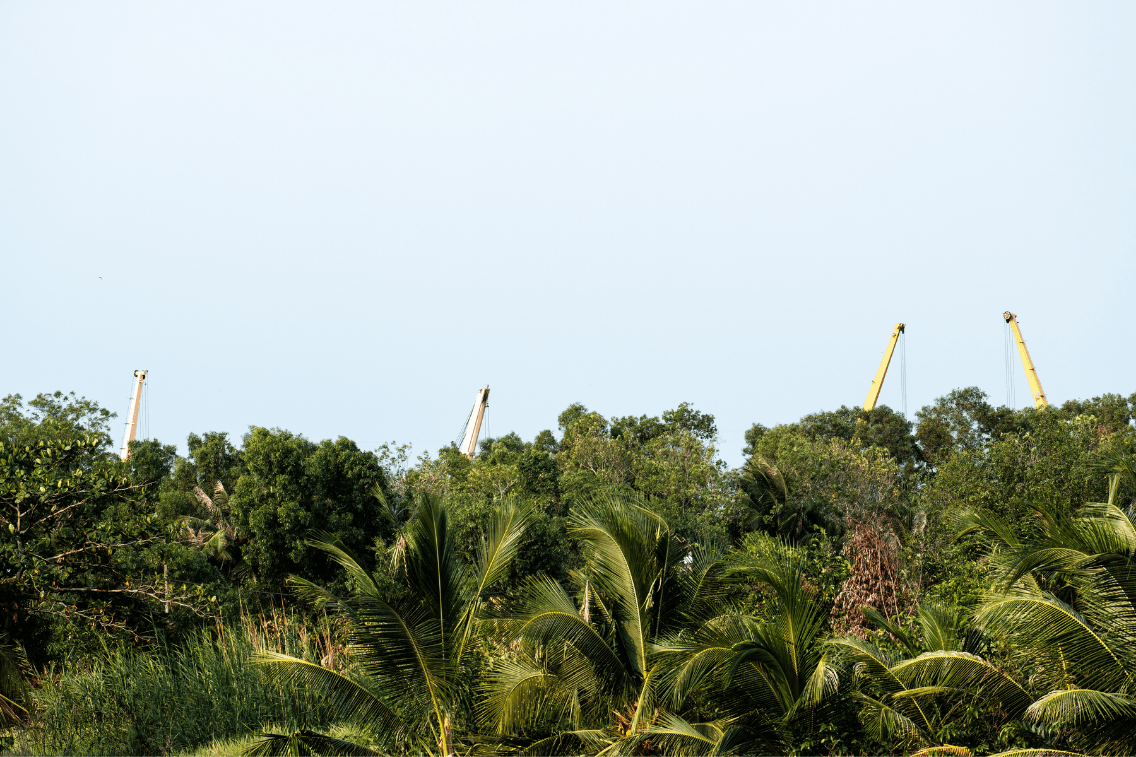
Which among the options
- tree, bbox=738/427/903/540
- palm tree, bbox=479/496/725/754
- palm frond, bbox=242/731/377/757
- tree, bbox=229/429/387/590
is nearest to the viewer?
palm frond, bbox=242/731/377/757

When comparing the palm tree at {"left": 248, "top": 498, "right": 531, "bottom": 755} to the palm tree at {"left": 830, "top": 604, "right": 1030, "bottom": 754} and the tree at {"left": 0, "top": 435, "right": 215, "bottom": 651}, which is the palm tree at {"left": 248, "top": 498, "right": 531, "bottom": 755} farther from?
the palm tree at {"left": 830, "top": 604, "right": 1030, "bottom": 754}

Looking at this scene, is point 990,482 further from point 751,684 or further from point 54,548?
point 54,548

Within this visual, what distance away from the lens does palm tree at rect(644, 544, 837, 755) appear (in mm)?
9867

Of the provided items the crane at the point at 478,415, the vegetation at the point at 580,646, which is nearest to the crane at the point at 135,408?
the crane at the point at 478,415

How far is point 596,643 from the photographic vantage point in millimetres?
10758

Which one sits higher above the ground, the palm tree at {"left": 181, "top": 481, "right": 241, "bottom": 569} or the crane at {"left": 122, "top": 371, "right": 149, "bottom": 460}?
the crane at {"left": 122, "top": 371, "right": 149, "bottom": 460}

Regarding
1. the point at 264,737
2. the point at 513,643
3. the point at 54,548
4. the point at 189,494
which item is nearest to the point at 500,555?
the point at 513,643

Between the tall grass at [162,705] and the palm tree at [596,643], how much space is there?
10.5 ft

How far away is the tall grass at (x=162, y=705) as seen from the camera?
11812mm

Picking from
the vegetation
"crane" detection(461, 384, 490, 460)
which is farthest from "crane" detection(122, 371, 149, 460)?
the vegetation

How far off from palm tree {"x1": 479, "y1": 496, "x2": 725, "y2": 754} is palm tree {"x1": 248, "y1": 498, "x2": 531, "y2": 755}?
59cm

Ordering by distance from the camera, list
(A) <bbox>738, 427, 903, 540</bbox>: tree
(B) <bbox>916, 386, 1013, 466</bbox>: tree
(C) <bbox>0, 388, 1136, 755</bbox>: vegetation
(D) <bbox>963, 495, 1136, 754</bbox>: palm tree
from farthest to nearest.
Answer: (B) <bbox>916, 386, 1013, 466</bbox>: tree < (A) <bbox>738, 427, 903, 540</bbox>: tree < (C) <bbox>0, 388, 1136, 755</bbox>: vegetation < (D) <bbox>963, 495, 1136, 754</bbox>: palm tree

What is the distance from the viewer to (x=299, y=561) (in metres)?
25.6

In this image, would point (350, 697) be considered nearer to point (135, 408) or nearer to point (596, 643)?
point (596, 643)
